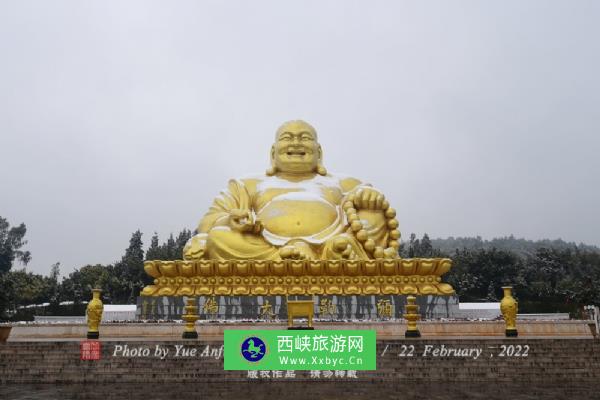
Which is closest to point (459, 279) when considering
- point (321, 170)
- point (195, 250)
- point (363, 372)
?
point (321, 170)

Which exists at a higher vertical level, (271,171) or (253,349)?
(271,171)

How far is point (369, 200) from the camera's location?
45.8ft

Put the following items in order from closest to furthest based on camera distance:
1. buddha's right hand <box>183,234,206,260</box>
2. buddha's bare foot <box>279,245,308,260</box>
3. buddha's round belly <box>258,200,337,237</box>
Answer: buddha's bare foot <box>279,245,308,260</box>
buddha's right hand <box>183,234,206,260</box>
buddha's round belly <box>258,200,337,237</box>

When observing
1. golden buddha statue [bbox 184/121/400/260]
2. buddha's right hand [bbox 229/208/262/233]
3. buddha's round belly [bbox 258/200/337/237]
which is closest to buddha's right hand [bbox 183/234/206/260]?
golden buddha statue [bbox 184/121/400/260]

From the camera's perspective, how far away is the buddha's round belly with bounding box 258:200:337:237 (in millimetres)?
13523

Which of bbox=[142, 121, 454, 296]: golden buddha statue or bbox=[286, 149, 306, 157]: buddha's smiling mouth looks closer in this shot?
bbox=[142, 121, 454, 296]: golden buddha statue

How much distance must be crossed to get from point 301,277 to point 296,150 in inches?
183

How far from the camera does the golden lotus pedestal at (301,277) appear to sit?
39.3 feet

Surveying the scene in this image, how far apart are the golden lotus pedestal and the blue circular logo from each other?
5602 mm

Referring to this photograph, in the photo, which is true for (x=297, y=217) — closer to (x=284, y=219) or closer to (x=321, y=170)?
(x=284, y=219)

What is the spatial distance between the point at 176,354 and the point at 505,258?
95.6 ft

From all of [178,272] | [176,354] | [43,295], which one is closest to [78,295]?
[43,295]

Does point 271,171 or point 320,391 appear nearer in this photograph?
point 320,391

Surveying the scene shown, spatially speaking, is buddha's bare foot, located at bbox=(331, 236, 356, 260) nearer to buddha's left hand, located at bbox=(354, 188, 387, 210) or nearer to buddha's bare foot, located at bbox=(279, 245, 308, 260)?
buddha's bare foot, located at bbox=(279, 245, 308, 260)
